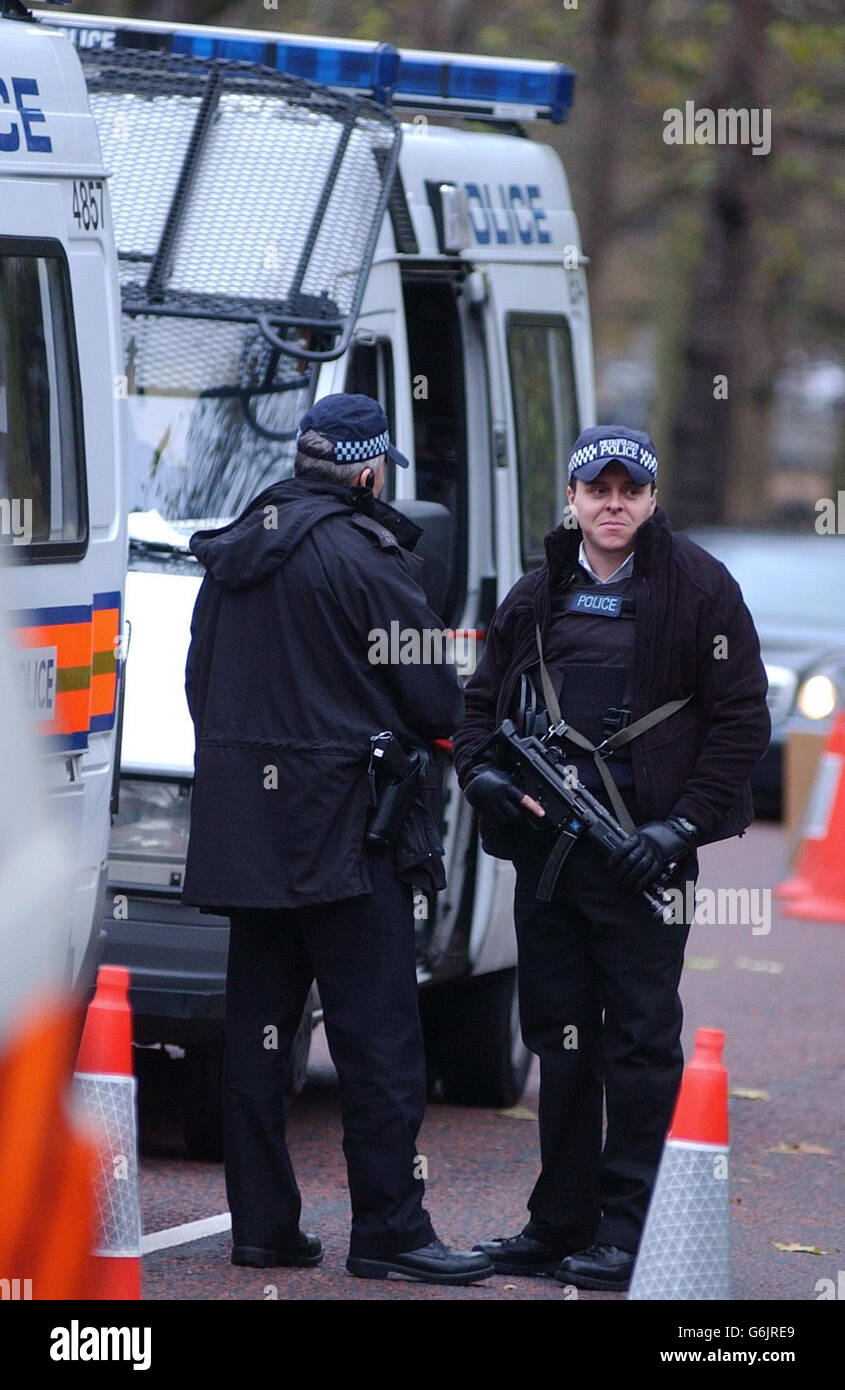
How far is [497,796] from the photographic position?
5387mm

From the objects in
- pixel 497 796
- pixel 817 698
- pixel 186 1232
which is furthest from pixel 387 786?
pixel 817 698

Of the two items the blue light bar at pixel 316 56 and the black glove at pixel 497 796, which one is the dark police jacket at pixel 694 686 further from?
the blue light bar at pixel 316 56

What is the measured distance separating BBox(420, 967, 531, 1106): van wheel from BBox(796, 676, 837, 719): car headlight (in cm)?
676

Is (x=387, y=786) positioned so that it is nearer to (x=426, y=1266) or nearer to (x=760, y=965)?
(x=426, y=1266)

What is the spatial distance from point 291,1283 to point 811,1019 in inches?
178

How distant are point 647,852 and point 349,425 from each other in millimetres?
1136

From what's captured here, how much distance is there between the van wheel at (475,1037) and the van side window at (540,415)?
4.39ft

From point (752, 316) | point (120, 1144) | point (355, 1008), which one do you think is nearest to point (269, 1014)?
point (355, 1008)

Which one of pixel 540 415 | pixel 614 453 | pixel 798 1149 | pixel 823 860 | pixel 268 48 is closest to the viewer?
pixel 614 453

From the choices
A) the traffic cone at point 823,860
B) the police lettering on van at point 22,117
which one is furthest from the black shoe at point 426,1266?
the traffic cone at point 823,860

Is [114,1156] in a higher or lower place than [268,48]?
lower

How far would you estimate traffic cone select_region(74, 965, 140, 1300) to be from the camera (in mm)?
4340

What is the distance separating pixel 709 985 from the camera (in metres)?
10.2
